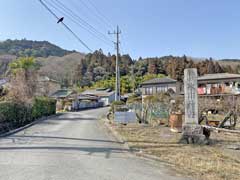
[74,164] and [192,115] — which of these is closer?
[74,164]

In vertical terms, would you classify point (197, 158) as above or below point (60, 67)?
below

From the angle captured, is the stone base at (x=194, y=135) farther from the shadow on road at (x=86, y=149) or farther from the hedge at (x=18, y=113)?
the hedge at (x=18, y=113)

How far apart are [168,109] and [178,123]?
4348 millimetres

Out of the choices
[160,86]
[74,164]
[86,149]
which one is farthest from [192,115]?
[160,86]

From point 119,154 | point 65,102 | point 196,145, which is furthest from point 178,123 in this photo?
point 65,102

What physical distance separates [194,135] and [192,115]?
82 centimetres

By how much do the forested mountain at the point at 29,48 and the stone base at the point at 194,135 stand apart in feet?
297

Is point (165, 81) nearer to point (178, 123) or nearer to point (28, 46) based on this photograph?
point (178, 123)

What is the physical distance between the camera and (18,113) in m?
19.4

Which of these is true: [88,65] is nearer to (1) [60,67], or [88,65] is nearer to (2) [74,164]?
(1) [60,67]

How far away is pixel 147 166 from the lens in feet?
24.3

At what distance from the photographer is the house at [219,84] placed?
4056cm

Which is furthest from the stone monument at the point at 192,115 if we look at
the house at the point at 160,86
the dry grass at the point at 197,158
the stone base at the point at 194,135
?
the house at the point at 160,86

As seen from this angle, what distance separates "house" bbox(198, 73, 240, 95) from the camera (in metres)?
40.6
